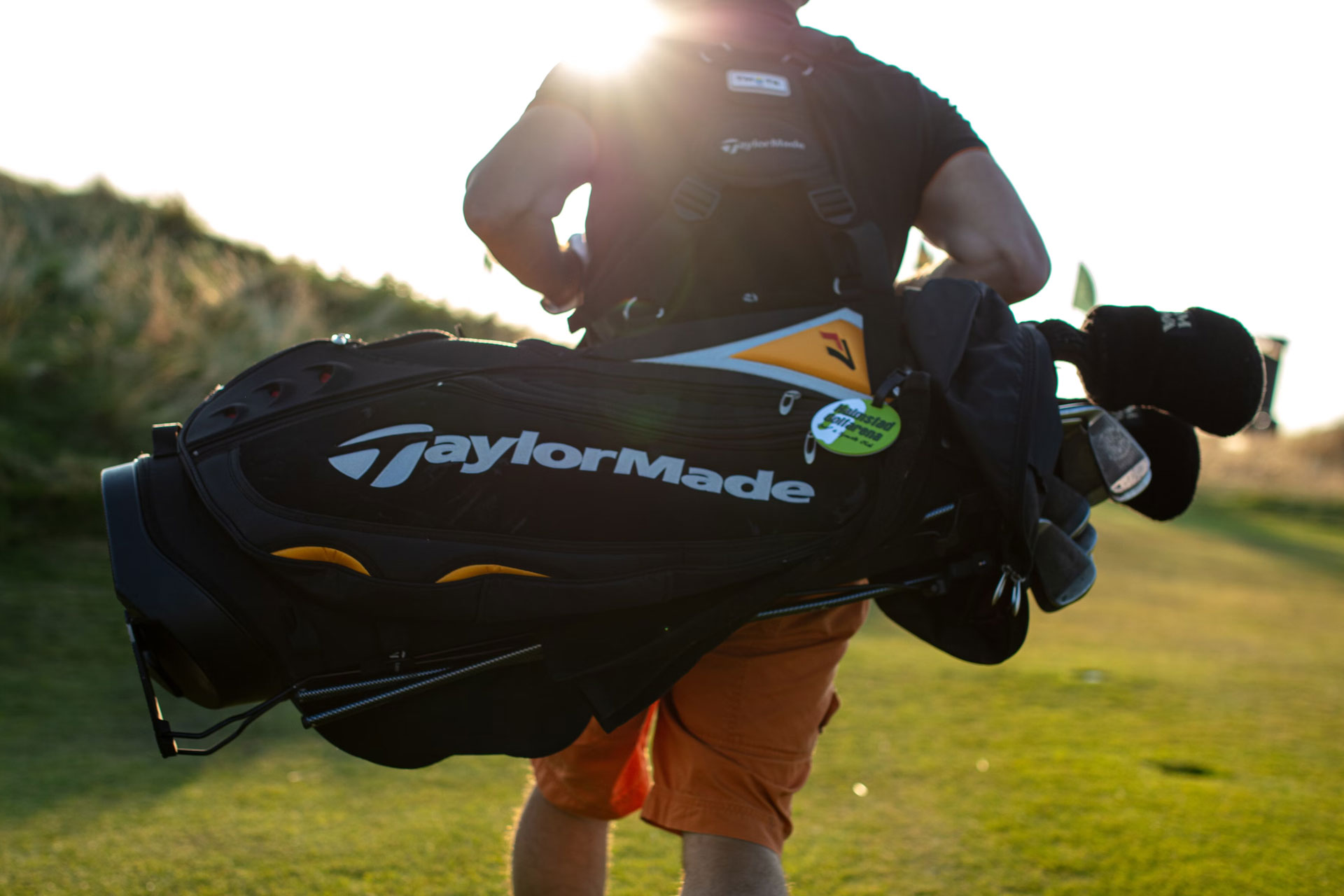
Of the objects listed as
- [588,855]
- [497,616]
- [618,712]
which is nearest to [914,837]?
[588,855]

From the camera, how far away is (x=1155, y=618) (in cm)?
608

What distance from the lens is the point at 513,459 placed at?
4.01 ft

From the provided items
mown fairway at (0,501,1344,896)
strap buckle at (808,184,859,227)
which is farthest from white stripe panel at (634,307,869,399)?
mown fairway at (0,501,1344,896)

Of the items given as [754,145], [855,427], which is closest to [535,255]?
[754,145]

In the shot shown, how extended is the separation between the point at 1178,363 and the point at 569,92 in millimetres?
1087

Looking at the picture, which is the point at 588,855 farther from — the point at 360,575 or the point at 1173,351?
the point at 1173,351

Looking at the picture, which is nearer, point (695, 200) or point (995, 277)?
point (695, 200)

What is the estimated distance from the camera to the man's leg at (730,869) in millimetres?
1347

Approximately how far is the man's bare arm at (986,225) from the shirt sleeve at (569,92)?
616 millimetres

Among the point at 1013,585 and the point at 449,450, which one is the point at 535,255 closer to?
the point at 449,450

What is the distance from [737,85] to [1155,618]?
592 centimetres

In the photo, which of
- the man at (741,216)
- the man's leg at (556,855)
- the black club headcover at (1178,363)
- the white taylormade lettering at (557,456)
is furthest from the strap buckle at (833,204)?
the man's leg at (556,855)

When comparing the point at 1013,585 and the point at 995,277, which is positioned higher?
the point at 995,277

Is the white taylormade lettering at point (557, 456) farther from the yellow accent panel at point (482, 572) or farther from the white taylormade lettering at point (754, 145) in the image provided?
the white taylormade lettering at point (754, 145)
